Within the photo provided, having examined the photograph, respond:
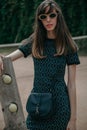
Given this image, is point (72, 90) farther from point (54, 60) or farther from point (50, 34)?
point (50, 34)

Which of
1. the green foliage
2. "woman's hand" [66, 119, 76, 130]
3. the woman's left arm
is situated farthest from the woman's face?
the green foliage

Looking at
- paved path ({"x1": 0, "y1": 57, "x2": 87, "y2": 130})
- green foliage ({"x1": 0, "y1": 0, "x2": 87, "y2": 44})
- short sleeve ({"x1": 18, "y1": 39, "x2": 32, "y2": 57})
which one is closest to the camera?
short sleeve ({"x1": 18, "y1": 39, "x2": 32, "y2": 57})

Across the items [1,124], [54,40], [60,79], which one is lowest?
[1,124]

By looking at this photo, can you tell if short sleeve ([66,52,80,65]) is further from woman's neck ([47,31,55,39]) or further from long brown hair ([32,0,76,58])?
woman's neck ([47,31,55,39])

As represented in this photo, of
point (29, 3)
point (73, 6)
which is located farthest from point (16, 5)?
point (73, 6)

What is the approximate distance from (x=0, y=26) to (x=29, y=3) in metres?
0.63

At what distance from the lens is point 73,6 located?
273 inches

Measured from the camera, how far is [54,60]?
9.93 ft

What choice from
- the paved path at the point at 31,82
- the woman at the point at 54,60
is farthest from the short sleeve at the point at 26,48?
the paved path at the point at 31,82

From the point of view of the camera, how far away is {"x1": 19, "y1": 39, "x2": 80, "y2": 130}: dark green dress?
303cm

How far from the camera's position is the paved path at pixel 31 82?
15.2ft

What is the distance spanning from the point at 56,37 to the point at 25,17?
14.6 ft

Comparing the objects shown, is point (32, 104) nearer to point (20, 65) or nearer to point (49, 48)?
point (49, 48)

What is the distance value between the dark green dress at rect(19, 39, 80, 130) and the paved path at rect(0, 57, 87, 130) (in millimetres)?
1489
